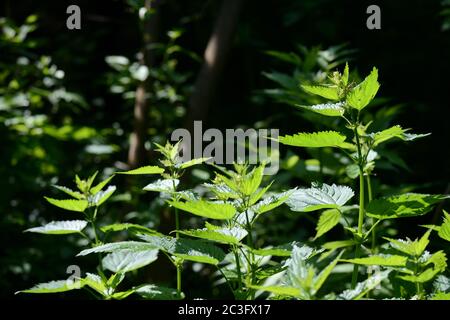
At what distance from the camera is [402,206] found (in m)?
1.12

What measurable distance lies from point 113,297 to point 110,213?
1659 millimetres

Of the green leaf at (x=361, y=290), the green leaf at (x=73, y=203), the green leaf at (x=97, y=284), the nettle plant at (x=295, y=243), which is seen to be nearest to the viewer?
the green leaf at (x=361, y=290)

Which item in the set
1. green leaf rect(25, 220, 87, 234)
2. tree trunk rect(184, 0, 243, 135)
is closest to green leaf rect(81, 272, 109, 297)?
green leaf rect(25, 220, 87, 234)

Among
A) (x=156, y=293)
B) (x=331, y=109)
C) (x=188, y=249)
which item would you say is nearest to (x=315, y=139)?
(x=331, y=109)

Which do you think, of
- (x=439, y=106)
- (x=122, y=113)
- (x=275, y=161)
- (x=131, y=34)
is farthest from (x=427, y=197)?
(x=131, y=34)

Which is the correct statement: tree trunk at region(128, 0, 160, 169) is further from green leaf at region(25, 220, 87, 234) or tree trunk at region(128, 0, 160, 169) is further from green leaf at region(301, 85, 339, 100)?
green leaf at region(301, 85, 339, 100)

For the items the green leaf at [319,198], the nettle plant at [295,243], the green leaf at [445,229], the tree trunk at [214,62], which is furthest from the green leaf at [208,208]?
the tree trunk at [214,62]

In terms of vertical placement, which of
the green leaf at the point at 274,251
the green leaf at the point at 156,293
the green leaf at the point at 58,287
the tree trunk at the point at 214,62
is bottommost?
the green leaf at the point at 156,293

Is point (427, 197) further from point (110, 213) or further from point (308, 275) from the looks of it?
point (110, 213)

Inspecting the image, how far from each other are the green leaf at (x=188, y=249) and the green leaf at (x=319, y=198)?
19cm

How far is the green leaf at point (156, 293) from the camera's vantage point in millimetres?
1190

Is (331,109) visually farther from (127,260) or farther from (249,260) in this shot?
(127,260)

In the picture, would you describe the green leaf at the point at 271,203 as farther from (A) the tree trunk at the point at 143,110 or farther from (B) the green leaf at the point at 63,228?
(A) the tree trunk at the point at 143,110

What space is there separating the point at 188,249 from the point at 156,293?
0.16m
